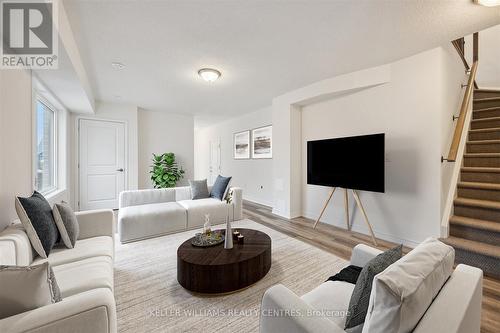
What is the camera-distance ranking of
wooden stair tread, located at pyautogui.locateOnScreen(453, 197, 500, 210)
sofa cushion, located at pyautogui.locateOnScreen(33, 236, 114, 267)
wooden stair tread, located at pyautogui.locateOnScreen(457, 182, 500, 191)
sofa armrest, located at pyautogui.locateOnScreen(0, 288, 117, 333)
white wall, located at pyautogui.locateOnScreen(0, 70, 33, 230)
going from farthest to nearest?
1. wooden stair tread, located at pyautogui.locateOnScreen(457, 182, 500, 191)
2. wooden stair tread, located at pyautogui.locateOnScreen(453, 197, 500, 210)
3. white wall, located at pyautogui.locateOnScreen(0, 70, 33, 230)
4. sofa cushion, located at pyautogui.locateOnScreen(33, 236, 114, 267)
5. sofa armrest, located at pyautogui.locateOnScreen(0, 288, 117, 333)

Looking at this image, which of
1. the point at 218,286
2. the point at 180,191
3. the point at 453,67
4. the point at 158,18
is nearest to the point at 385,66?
the point at 453,67

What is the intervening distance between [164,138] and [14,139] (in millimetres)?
4048

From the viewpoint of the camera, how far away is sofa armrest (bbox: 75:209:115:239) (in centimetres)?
225

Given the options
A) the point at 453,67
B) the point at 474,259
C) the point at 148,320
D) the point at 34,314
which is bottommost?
the point at 148,320

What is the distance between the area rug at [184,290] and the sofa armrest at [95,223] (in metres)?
0.47

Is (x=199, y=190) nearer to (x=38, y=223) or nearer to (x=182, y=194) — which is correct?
(x=182, y=194)

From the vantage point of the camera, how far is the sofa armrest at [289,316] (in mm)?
877

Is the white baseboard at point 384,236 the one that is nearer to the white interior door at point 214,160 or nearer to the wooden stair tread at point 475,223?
the wooden stair tread at point 475,223

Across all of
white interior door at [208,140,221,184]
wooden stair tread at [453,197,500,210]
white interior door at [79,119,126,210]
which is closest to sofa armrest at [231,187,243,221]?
white interior door at [79,119,126,210]

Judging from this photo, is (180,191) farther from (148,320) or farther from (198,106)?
(148,320)

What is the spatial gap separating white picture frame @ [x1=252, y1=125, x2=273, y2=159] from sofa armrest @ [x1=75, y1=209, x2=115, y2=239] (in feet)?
12.6

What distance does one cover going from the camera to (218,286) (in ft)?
6.27

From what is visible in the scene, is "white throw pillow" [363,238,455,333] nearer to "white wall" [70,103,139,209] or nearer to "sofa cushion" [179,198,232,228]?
"sofa cushion" [179,198,232,228]

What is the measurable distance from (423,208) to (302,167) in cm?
212
